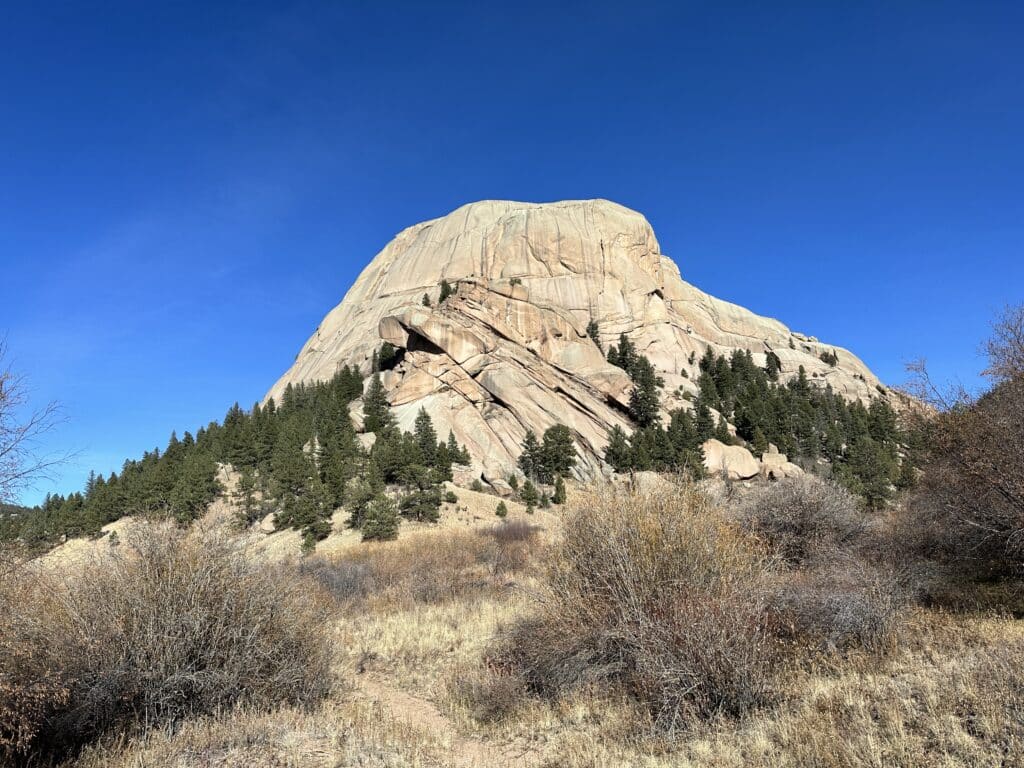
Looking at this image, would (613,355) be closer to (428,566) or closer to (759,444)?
(759,444)

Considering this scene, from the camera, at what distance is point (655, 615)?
25.5ft

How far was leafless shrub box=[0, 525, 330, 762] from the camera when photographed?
6.05 meters

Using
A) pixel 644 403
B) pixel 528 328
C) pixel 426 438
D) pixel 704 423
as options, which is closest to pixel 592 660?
pixel 426 438

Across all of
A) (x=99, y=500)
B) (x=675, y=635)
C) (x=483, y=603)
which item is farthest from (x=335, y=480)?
(x=675, y=635)

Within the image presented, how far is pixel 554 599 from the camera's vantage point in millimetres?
9359

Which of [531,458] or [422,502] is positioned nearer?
[422,502]

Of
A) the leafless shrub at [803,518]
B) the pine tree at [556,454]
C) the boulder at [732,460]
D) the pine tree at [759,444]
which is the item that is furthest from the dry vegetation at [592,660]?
the pine tree at [759,444]

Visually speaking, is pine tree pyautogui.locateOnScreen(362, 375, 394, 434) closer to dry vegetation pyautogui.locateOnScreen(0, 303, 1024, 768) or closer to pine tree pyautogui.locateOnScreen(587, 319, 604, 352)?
pine tree pyautogui.locateOnScreen(587, 319, 604, 352)

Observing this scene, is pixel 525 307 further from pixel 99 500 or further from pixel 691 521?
pixel 691 521

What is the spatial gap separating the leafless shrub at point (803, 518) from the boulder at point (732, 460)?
27.7 m

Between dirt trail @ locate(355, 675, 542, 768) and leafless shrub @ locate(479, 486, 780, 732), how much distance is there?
1.40 m

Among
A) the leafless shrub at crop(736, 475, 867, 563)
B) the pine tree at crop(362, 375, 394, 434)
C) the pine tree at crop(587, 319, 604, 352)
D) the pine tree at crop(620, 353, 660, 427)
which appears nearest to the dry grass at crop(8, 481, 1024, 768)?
the leafless shrub at crop(736, 475, 867, 563)

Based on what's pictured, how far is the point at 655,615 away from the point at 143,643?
261 inches

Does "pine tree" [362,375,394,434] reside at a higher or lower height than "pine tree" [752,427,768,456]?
higher
